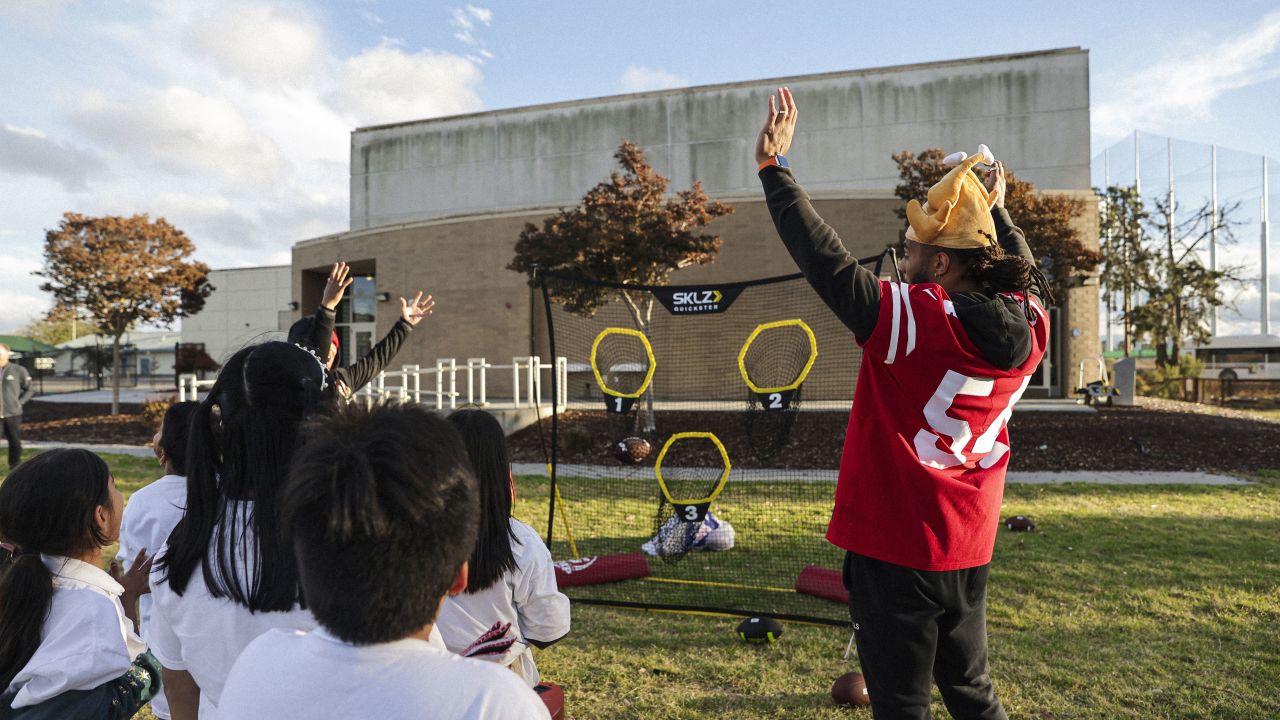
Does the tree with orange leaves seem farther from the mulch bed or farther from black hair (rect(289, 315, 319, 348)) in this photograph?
black hair (rect(289, 315, 319, 348))

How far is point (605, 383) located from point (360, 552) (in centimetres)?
425

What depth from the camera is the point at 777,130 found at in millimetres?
1969

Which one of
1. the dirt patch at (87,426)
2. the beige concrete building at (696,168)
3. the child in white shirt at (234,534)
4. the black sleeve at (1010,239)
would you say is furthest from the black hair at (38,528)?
the beige concrete building at (696,168)

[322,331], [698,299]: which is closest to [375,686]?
[322,331]

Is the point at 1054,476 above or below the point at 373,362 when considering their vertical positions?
below

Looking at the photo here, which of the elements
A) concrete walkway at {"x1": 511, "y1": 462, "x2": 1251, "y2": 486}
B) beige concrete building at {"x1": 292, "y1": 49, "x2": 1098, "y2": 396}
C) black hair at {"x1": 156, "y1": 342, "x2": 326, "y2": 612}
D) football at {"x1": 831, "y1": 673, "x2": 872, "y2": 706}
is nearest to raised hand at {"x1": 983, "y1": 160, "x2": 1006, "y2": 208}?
football at {"x1": 831, "y1": 673, "x2": 872, "y2": 706}

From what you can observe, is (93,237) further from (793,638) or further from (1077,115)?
(1077,115)

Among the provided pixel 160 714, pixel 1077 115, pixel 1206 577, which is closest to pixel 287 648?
pixel 160 714

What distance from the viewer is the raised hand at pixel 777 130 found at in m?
1.94

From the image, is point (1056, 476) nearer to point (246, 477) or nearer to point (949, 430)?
point (949, 430)

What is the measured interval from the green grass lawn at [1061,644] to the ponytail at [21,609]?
205 cm

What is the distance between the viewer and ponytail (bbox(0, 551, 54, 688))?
70.7 inches

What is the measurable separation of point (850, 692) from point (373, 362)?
266cm

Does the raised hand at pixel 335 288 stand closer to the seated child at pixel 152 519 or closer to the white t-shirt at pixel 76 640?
the seated child at pixel 152 519
